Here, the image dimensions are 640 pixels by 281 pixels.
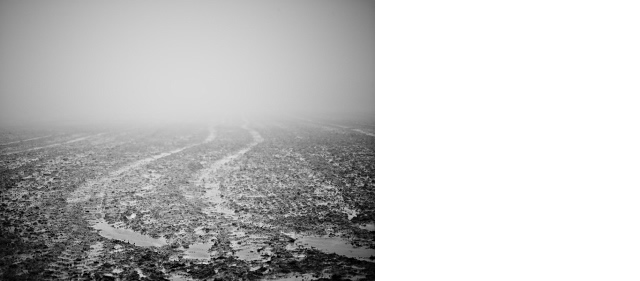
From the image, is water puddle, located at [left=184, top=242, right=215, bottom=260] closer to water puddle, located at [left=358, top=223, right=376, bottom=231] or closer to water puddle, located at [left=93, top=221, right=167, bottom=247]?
water puddle, located at [left=93, top=221, right=167, bottom=247]

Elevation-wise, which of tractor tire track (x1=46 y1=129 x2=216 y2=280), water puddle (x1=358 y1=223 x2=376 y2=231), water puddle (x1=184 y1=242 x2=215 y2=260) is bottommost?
water puddle (x1=358 y1=223 x2=376 y2=231)

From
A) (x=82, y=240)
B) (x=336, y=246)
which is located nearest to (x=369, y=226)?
(x=336, y=246)

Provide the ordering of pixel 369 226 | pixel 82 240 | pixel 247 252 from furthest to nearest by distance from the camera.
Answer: pixel 369 226
pixel 82 240
pixel 247 252

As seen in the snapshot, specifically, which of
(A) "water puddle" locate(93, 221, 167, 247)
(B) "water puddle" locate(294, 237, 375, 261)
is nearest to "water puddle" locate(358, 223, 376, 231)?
(B) "water puddle" locate(294, 237, 375, 261)

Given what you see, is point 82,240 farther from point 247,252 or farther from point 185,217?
point 247,252

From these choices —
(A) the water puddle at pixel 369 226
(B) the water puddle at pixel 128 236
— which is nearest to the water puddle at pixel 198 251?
(B) the water puddle at pixel 128 236
